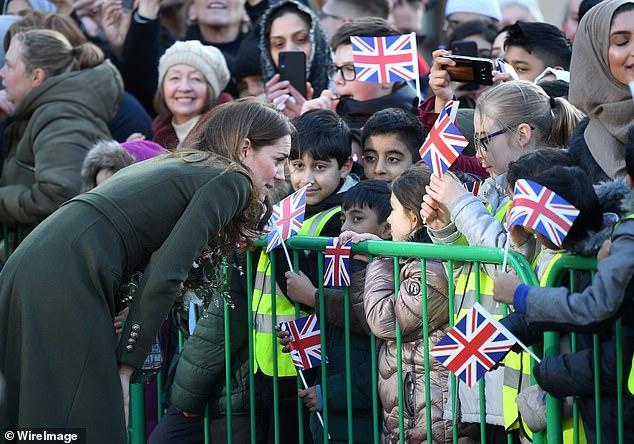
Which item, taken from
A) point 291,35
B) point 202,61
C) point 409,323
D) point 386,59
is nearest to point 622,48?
point 409,323

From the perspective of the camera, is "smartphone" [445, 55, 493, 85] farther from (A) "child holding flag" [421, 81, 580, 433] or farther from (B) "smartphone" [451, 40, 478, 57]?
(B) "smartphone" [451, 40, 478, 57]

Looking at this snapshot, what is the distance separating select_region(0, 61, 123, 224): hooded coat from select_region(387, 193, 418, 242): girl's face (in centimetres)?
262

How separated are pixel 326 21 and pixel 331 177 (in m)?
3.50

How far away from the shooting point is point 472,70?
6.12 m

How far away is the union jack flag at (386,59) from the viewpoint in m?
6.49

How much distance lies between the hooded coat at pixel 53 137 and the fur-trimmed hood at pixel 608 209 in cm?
374

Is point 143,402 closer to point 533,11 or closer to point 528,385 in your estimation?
point 528,385

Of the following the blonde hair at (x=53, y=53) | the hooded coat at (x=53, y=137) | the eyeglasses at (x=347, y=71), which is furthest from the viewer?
the blonde hair at (x=53, y=53)

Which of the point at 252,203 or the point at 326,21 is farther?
the point at 326,21

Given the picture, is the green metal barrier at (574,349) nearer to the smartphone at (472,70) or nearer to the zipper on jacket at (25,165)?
the smartphone at (472,70)

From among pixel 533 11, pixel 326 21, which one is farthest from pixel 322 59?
pixel 533 11

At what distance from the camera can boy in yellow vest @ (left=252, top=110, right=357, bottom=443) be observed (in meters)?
5.55

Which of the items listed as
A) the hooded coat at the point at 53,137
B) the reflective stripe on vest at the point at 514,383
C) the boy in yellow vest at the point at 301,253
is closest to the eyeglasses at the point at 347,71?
the boy in yellow vest at the point at 301,253

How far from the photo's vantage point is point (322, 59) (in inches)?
311
